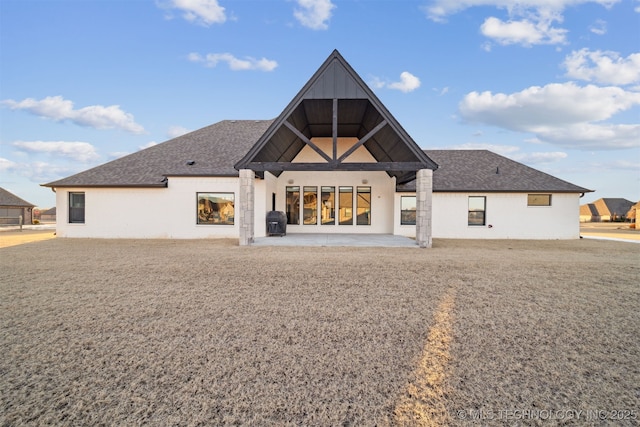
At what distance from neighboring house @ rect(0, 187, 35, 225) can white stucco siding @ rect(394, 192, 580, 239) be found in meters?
41.1

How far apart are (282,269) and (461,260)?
564 cm

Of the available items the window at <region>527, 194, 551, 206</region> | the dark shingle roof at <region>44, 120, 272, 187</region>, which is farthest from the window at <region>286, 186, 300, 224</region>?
the window at <region>527, 194, 551, 206</region>

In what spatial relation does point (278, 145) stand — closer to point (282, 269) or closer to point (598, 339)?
point (282, 269)

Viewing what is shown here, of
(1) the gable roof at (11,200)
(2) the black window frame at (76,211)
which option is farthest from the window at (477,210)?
(1) the gable roof at (11,200)

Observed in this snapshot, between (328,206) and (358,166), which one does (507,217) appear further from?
(358,166)

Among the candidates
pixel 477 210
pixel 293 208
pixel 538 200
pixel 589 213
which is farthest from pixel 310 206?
pixel 589 213

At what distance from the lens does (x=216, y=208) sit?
16.7 metres

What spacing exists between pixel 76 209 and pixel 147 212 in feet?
13.1

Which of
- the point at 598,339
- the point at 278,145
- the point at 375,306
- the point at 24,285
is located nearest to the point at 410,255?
the point at 375,306

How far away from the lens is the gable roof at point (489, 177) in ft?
57.5

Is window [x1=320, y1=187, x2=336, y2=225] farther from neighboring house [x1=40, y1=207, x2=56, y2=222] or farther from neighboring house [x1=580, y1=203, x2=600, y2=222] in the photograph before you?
neighboring house [x1=580, y1=203, x2=600, y2=222]

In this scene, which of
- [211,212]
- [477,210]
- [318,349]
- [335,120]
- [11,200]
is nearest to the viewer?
[318,349]

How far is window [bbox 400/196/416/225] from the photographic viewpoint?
18031 millimetres

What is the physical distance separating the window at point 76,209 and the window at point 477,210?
21.2 m
